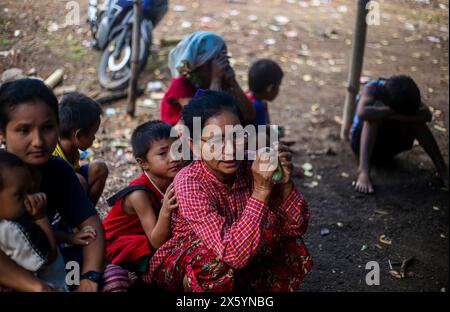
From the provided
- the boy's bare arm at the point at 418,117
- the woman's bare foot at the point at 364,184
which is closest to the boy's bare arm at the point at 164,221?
the woman's bare foot at the point at 364,184

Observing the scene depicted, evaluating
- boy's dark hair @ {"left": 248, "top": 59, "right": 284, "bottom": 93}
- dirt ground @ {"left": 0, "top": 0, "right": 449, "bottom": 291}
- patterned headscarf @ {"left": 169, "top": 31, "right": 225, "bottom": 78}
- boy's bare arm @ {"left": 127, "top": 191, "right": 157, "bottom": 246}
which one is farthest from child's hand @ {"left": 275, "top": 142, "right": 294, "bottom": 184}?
boy's dark hair @ {"left": 248, "top": 59, "right": 284, "bottom": 93}

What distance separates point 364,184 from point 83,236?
273 cm

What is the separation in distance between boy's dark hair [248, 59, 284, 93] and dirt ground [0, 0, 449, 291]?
0.86 metres

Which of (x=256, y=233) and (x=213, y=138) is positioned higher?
(x=213, y=138)

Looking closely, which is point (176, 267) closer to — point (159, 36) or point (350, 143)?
point (350, 143)

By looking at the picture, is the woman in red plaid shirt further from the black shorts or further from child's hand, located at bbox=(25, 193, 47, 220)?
the black shorts

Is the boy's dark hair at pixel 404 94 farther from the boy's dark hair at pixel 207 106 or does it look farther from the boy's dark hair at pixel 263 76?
the boy's dark hair at pixel 207 106

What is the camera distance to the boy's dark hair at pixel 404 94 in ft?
13.4

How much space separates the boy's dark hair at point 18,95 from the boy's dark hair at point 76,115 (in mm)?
867

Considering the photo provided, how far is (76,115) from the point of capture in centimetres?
290

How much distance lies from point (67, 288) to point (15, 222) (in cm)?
39

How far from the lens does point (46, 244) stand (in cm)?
195

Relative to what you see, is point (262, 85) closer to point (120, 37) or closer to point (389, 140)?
point (389, 140)

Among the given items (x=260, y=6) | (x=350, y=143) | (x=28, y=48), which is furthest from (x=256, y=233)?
(x=260, y=6)
